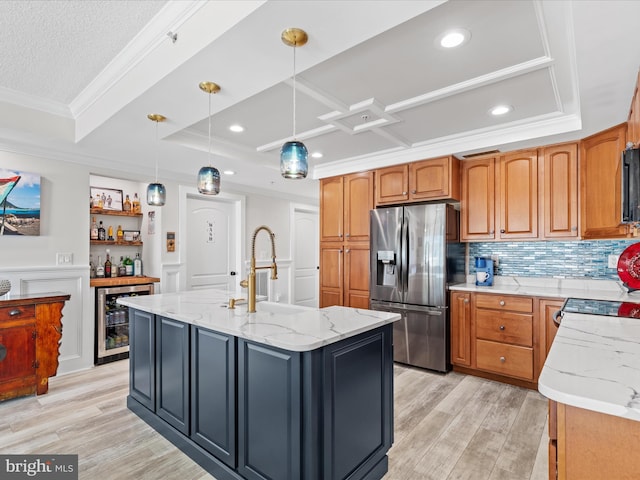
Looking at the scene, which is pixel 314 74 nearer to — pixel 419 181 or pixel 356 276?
pixel 419 181

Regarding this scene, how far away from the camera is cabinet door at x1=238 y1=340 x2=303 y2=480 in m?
1.53

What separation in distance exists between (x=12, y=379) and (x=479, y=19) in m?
4.13

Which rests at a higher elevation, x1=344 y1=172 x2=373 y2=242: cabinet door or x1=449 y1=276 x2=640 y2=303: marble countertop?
x1=344 y1=172 x2=373 y2=242: cabinet door

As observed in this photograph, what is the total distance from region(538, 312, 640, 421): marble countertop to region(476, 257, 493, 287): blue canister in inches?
74.3

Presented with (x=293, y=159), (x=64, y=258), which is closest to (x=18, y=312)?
(x=64, y=258)

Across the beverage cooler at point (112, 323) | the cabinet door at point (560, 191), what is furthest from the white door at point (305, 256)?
the cabinet door at point (560, 191)

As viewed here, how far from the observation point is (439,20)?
5.54 feet

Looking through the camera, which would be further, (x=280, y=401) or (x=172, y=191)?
(x=172, y=191)

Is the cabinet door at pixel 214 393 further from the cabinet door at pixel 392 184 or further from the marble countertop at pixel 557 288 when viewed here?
the cabinet door at pixel 392 184

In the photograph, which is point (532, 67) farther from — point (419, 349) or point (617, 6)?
point (419, 349)

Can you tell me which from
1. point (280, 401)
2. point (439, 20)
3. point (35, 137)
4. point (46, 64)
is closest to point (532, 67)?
point (439, 20)

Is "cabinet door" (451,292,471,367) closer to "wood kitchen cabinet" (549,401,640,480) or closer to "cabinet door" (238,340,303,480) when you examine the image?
"cabinet door" (238,340,303,480)

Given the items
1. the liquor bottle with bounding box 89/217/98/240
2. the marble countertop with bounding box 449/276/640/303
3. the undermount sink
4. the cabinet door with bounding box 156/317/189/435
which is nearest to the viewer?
the cabinet door with bounding box 156/317/189/435

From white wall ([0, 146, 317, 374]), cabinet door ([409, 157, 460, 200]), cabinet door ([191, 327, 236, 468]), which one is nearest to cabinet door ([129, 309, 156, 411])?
cabinet door ([191, 327, 236, 468])
